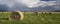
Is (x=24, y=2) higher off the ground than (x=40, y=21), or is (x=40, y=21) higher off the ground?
(x=24, y=2)

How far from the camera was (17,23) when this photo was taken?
1689 millimetres

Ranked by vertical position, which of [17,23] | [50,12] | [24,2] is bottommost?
[17,23]

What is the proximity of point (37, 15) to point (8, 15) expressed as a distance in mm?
363

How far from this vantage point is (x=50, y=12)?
1745mm

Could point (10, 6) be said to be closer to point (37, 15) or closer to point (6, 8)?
point (6, 8)

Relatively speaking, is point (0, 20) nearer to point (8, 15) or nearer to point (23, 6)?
point (8, 15)

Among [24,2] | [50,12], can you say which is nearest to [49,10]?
[50,12]

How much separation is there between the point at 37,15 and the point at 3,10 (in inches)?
16.9

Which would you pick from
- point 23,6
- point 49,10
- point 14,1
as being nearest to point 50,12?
point 49,10

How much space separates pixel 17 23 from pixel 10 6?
0.22 m

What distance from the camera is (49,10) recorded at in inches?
68.5

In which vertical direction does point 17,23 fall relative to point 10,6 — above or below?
below

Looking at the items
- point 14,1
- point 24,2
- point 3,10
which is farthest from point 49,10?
point 3,10

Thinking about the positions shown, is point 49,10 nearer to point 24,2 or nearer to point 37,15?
point 37,15
